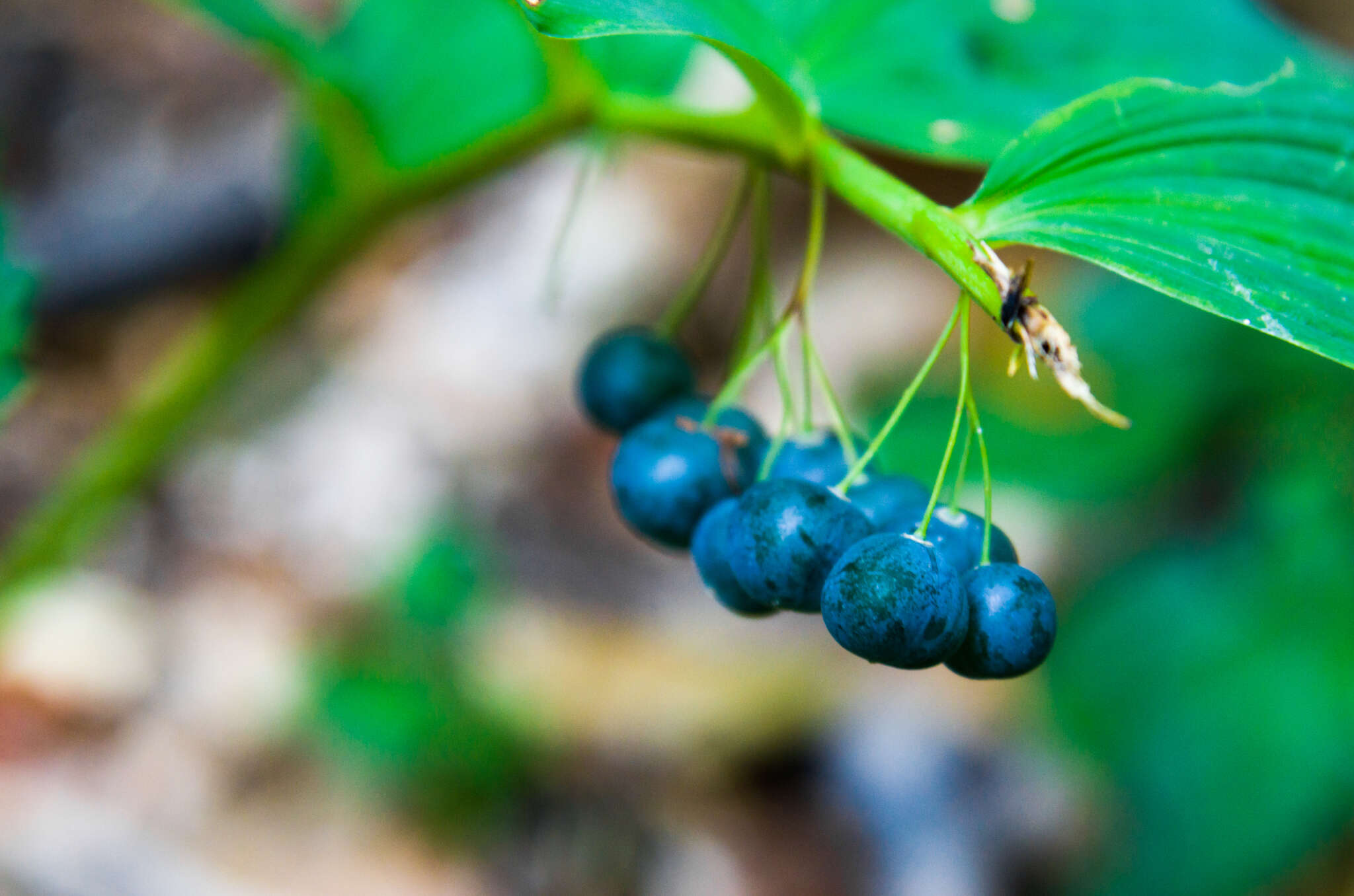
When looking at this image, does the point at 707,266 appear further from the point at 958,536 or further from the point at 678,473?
the point at 958,536

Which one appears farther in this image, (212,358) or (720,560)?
(212,358)

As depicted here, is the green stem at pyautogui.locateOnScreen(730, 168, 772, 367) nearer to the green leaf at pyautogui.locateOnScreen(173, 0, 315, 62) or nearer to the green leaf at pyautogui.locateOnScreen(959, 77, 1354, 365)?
the green leaf at pyautogui.locateOnScreen(959, 77, 1354, 365)

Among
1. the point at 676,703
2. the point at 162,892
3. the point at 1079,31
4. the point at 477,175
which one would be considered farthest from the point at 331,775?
the point at 1079,31

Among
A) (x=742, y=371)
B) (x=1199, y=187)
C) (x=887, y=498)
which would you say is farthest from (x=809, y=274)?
(x=1199, y=187)

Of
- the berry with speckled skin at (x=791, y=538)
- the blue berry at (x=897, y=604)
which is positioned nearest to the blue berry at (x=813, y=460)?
the berry with speckled skin at (x=791, y=538)

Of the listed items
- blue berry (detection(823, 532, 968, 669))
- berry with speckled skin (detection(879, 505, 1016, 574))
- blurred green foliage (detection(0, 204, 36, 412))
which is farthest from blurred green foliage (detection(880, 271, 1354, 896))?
blurred green foliage (detection(0, 204, 36, 412))

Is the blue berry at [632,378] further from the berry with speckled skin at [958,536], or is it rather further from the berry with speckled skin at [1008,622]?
the berry with speckled skin at [1008,622]

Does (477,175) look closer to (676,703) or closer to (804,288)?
(804,288)
